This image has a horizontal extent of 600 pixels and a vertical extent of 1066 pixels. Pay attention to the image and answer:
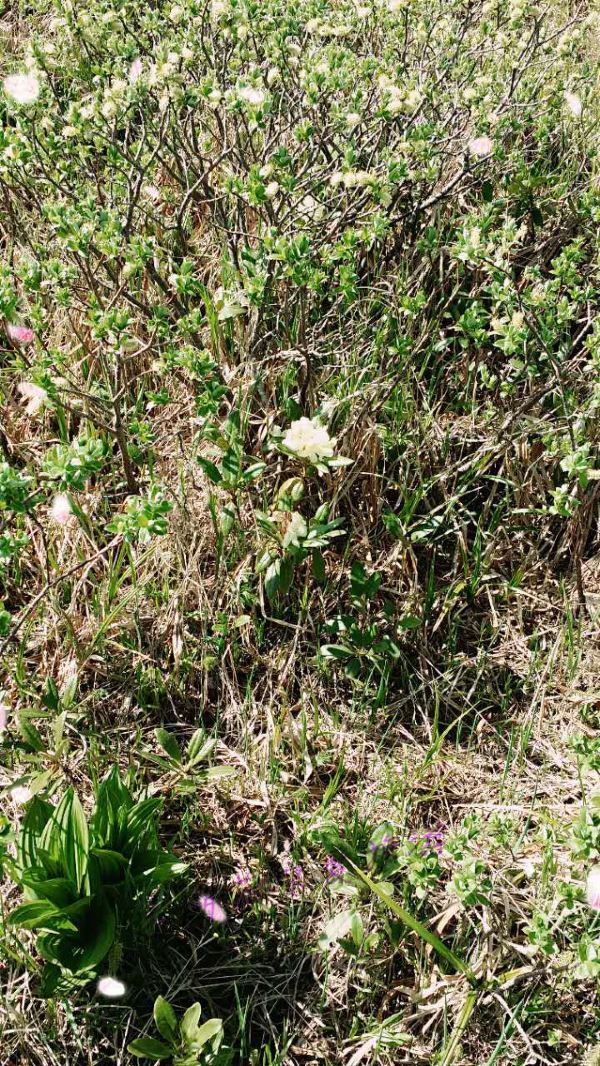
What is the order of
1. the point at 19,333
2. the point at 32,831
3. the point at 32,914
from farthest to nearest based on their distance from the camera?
the point at 19,333
the point at 32,831
the point at 32,914

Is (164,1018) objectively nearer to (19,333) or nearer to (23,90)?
(19,333)

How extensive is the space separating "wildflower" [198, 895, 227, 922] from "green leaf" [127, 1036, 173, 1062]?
265mm

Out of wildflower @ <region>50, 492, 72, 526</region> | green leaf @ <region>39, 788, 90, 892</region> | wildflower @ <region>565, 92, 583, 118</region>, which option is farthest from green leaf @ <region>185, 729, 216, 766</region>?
wildflower @ <region>565, 92, 583, 118</region>

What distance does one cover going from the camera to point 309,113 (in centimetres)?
269

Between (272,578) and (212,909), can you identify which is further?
(272,578)

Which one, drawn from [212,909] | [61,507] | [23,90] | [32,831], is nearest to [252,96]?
[23,90]

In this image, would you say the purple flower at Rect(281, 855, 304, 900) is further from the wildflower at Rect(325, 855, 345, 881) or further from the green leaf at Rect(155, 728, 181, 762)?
the green leaf at Rect(155, 728, 181, 762)

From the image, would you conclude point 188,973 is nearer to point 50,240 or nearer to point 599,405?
point 599,405

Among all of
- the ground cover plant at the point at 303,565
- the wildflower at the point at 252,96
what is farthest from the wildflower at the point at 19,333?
the wildflower at the point at 252,96

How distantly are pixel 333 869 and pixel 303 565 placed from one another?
0.71m

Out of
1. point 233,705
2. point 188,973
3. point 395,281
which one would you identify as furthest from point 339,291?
point 188,973

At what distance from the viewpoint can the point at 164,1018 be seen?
1.54 meters

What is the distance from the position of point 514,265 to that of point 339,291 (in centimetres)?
71

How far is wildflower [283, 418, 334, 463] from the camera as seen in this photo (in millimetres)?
1892
